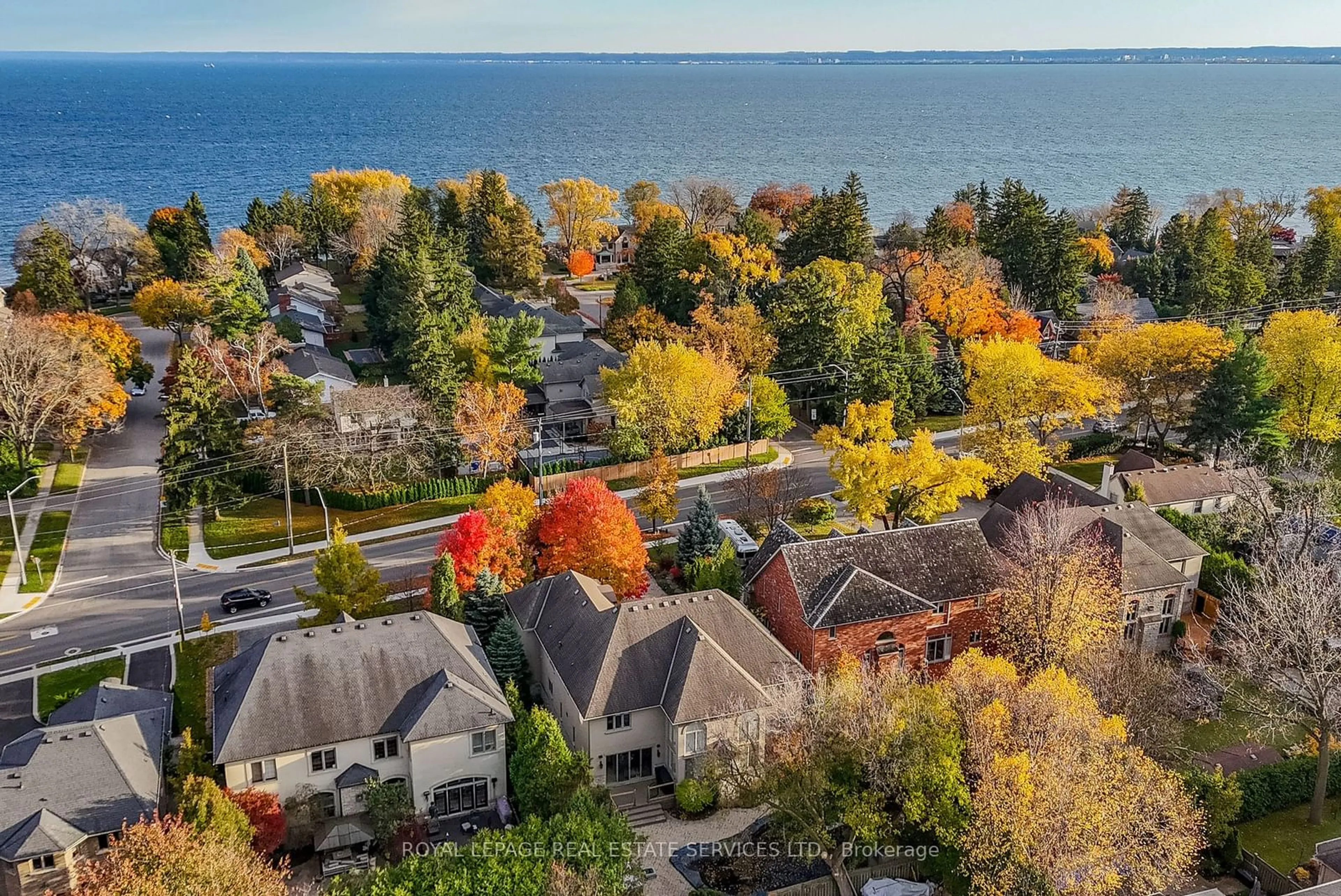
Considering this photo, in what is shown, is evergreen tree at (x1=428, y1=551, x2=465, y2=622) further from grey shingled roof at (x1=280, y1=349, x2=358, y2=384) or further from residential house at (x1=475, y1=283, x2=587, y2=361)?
residential house at (x1=475, y1=283, x2=587, y2=361)

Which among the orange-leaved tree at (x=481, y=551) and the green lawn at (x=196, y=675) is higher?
the orange-leaved tree at (x=481, y=551)

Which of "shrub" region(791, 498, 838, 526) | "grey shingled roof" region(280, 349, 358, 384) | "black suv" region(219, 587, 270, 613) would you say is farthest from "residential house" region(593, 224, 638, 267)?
"black suv" region(219, 587, 270, 613)

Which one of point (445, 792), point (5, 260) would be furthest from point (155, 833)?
point (5, 260)

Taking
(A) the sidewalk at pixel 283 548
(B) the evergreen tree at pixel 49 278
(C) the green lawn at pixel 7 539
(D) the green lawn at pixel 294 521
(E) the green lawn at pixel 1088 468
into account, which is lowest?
(E) the green lawn at pixel 1088 468

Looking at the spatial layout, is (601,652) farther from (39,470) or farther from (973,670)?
(39,470)

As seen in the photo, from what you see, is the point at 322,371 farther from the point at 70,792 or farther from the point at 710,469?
the point at 70,792

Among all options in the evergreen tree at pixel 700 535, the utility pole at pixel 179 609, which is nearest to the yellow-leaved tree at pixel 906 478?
the evergreen tree at pixel 700 535

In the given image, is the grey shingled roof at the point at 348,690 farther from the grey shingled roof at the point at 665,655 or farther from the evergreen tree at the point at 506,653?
the grey shingled roof at the point at 665,655
